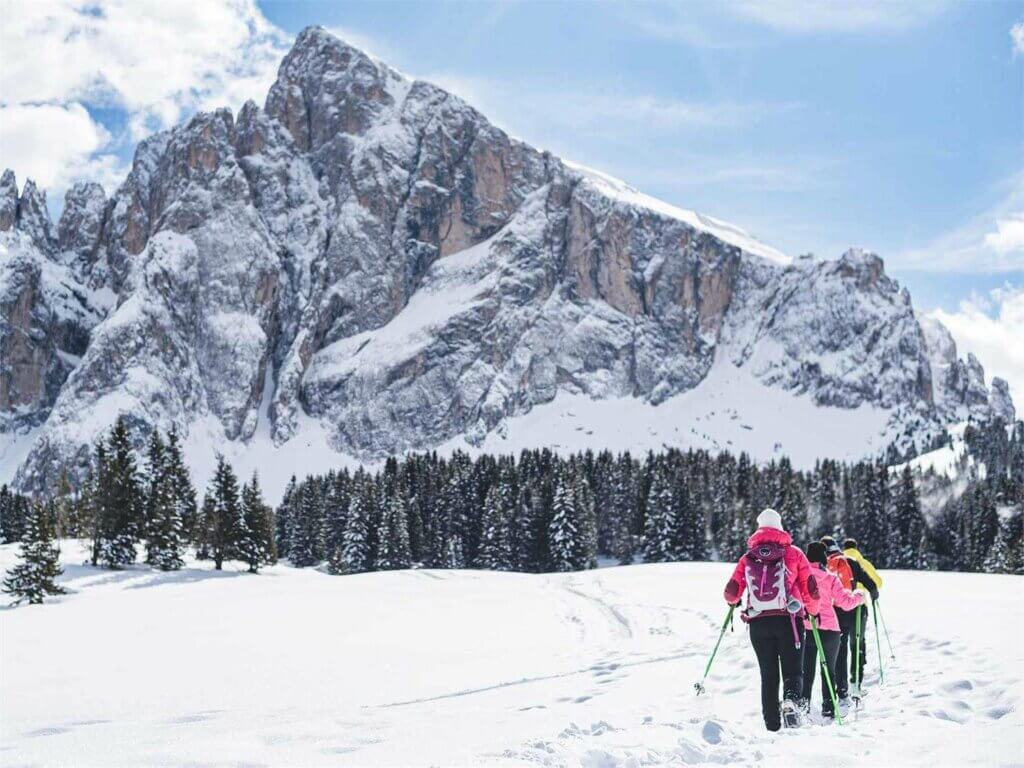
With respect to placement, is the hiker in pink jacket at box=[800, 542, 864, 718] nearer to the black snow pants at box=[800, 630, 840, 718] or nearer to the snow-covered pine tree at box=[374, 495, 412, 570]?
the black snow pants at box=[800, 630, 840, 718]

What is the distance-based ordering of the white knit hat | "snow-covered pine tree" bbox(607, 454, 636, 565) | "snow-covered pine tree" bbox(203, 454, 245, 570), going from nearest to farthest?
the white knit hat, "snow-covered pine tree" bbox(203, 454, 245, 570), "snow-covered pine tree" bbox(607, 454, 636, 565)

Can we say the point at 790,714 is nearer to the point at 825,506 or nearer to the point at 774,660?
the point at 774,660

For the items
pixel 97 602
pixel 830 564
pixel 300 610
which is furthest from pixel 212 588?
pixel 830 564

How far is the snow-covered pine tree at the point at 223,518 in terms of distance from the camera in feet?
200

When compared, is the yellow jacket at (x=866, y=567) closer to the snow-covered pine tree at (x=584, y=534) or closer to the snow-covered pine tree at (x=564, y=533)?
the snow-covered pine tree at (x=564, y=533)

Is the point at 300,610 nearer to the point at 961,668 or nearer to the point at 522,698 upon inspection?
the point at 522,698

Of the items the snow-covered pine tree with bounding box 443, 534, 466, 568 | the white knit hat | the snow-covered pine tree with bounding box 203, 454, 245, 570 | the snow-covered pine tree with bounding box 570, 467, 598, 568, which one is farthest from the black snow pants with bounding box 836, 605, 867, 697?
the snow-covered pine tree with bounding box 443, 534, 466, 568

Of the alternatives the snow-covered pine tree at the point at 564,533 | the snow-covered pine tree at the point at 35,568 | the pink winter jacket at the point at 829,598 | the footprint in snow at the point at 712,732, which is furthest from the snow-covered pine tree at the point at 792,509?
the footprint in snow at the point at 712,732

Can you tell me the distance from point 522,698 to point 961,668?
651 cm

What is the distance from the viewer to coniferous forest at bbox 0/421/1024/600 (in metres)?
58.6

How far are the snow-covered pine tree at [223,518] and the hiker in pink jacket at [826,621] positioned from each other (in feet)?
182

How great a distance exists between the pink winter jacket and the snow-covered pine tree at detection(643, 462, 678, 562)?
228ft

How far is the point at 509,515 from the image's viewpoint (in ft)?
276

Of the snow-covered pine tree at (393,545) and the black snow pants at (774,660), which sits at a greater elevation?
the black snow pants at (774,660)
